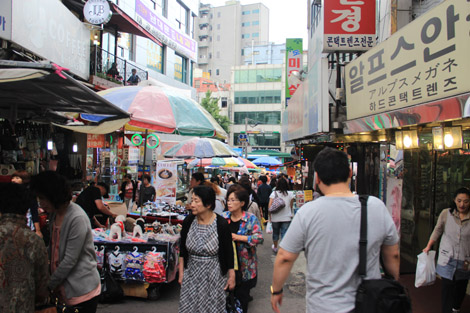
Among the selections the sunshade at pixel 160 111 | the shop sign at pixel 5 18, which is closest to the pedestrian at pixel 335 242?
the sunshade at pixel 160 111

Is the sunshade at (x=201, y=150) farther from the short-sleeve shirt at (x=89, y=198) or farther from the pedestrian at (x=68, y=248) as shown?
the pedestrian at (x=68, y=248)

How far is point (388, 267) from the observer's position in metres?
2.52

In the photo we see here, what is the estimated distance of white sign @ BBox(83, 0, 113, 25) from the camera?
1128 cm

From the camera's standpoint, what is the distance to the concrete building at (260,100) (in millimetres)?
54000

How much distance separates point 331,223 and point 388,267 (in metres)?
0.58

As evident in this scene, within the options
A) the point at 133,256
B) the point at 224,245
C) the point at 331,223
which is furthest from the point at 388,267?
the point at 133,256

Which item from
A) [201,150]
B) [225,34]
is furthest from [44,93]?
[225,34]

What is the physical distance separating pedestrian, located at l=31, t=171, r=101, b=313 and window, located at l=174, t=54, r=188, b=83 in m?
24.7

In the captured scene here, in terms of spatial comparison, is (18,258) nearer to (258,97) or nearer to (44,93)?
(44,93)

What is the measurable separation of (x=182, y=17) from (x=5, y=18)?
23.1 metres

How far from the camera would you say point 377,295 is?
2.14 meters

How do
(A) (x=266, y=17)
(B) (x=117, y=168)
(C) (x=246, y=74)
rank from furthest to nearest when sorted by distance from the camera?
(A) (x=266, y=17)
(C) (x=246, y=74)
(B) (x=117, y=168)

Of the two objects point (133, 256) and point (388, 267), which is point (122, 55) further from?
point (388, 267)

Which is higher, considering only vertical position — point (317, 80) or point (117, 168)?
point (317, 80)
